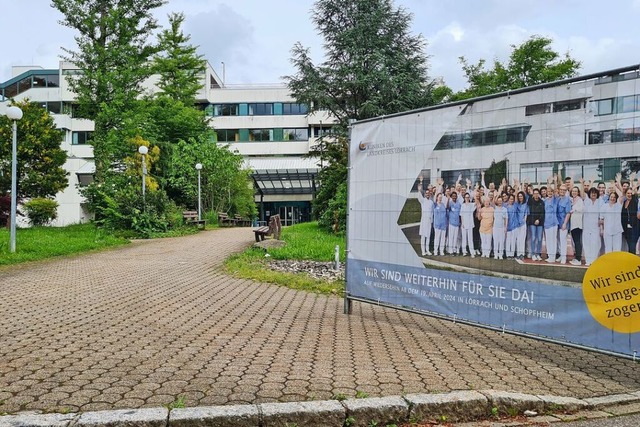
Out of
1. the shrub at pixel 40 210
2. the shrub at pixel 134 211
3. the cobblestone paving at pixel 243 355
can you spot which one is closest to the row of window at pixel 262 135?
the shrub at pixel 40 210

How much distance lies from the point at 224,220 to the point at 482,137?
91.9 ft

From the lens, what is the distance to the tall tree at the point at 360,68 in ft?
86.4

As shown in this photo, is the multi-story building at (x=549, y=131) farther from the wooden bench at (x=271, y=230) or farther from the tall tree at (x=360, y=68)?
the tall tree at (x=360, y=68)

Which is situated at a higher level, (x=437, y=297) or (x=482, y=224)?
(x=482, y=224)

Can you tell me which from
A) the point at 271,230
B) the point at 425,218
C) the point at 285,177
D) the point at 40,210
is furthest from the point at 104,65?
the point at 425,218

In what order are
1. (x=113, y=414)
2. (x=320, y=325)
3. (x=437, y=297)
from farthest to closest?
(x=320, y=325), (x=437, y=297), (x=113, y=414)

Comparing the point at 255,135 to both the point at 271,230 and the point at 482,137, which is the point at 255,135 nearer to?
the point at 271,230

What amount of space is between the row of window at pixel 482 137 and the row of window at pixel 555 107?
0.52 feet

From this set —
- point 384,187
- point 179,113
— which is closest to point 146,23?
point 179,113

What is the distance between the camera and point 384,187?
6562mm

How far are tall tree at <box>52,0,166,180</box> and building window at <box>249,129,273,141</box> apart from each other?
2881cm

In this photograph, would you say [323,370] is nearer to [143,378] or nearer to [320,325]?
[143,378]

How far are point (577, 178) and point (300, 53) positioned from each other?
2593 cm

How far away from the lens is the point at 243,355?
4891mm
